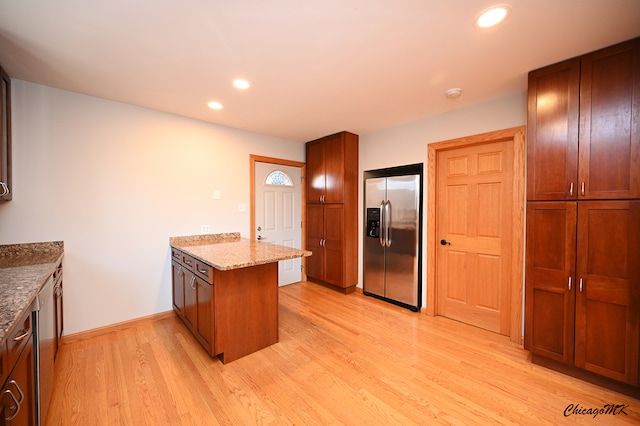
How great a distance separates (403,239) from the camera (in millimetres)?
3395

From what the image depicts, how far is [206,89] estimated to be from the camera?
7.98ft

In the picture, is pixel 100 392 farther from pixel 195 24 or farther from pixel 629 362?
pixel 629 362

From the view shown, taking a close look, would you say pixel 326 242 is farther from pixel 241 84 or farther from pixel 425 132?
pixel 241 84

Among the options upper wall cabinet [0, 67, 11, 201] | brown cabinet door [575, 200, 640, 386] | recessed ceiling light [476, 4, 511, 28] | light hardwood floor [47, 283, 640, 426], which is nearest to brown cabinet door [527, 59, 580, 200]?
brown cabinet door [575, 200, 640, 386]

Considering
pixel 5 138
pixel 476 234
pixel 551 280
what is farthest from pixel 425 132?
pixel 5 138

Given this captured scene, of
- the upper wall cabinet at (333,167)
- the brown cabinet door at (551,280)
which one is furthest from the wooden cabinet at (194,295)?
the brown cabinet door at (551,280)

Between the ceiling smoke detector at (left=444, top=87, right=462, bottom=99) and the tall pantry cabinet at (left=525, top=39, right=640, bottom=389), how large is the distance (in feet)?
1.79

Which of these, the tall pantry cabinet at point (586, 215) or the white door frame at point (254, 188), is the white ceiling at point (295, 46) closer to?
the tall pantry cabinet at point (586, 215)

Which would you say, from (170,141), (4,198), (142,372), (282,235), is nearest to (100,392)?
(142,372)

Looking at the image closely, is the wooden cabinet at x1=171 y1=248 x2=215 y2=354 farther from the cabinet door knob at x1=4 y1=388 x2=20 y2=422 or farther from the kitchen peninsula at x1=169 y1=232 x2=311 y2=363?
the cabinet door knob at x1=4 y1=388 x2=20 y2=422

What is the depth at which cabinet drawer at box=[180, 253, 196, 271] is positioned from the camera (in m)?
2.46

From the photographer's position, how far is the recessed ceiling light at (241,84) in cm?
228

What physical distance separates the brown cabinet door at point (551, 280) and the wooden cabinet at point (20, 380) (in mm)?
3154

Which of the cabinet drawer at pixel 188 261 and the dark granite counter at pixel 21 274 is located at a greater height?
the dark granite counter at pixel 21 274
